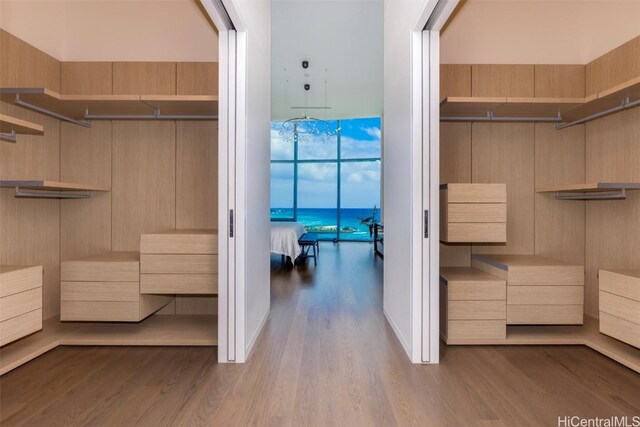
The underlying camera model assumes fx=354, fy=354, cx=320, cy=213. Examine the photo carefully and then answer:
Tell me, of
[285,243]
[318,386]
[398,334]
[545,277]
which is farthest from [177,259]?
[285,243]

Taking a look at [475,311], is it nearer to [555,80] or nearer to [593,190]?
[593,190]

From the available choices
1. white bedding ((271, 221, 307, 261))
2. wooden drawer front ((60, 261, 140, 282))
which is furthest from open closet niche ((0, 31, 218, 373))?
white bedding ((271, 221, 307, 261))

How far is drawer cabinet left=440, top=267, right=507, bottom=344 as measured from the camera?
2.59 meters

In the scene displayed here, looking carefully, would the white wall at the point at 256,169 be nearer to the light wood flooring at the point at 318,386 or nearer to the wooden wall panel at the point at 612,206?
the light wood flooring at the point at 318,386

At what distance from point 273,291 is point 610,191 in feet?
11.2

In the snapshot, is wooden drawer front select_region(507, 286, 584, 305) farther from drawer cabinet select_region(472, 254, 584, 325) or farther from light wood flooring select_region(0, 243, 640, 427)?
light wood flooring select_region(0, 243, 640, 427)

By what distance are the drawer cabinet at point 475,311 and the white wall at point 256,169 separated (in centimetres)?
144

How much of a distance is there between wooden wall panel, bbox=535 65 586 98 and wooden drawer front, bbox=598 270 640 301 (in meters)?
1.65

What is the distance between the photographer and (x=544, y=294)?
2.59 m

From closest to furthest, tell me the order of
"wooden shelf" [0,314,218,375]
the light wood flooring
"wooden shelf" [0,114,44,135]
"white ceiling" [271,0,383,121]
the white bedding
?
1. the light wood flooring
2. "wooden shelf" [0,114,44,135]
3. "wooden shelf" [0,314,218,375]
4. "white ceiling" [271,0,383,121]
5. the white bedding

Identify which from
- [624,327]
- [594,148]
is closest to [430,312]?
[624,327]

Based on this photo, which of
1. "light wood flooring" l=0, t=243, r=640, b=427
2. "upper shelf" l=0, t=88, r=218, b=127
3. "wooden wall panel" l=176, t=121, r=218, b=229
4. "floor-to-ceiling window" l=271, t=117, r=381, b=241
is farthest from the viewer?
"floor-to-ceiling window" l=271, t=117, r=381, b=241

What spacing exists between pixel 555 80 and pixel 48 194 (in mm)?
4346

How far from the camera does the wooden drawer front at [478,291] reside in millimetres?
2584
